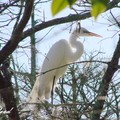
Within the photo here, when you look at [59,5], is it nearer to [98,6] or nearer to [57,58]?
[98,6]

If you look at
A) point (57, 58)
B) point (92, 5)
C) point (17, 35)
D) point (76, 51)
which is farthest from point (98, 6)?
point (57, 58)

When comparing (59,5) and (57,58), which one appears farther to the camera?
(57,58)

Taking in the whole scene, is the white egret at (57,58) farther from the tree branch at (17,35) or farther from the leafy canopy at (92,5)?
the leafy canopy at (92,5)

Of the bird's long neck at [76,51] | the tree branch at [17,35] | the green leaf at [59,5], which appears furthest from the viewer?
the bird's long neck at [76,51]

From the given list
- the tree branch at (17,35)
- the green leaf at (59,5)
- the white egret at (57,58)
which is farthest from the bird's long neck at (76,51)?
the green leaf at (59,5)

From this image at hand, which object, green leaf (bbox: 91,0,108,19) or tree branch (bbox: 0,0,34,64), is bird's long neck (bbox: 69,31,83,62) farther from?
green leaf (bbox: 91,0,108,19)

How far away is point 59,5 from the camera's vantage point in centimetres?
30

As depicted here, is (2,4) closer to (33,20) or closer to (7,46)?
(7,46)

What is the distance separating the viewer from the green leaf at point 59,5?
11.6 inches

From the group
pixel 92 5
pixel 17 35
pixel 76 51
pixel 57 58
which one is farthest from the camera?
pixel 57 58

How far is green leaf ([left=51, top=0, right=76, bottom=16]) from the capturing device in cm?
29

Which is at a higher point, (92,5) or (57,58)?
(57,58)

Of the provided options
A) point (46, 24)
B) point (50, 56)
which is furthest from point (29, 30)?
point (50, 56)

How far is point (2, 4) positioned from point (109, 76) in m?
→ 1.30
